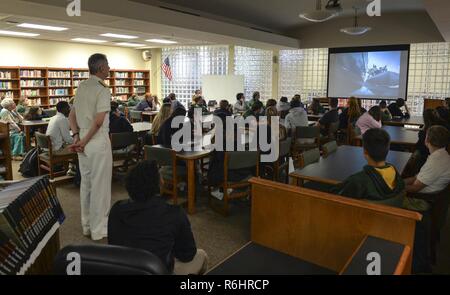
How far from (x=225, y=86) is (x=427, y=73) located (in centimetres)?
560

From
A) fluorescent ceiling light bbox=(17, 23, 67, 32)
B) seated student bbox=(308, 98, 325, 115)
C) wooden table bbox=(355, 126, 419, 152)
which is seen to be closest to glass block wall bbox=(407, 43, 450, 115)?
seated student bbox=(308, 98, 325, 115)

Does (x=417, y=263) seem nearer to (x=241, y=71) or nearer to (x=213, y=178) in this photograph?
(x=213, y=178)

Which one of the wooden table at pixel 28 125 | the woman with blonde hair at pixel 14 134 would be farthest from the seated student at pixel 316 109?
the woman with blonde hair at pixel 14 134

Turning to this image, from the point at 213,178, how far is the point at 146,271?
116 inches

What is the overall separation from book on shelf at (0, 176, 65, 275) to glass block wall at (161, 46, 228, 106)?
1082cm

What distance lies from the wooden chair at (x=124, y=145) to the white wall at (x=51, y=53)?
640 cm

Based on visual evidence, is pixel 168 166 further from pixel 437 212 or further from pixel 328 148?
pixel 437 212

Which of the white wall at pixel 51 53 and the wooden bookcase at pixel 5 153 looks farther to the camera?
the white wall at pixel 51 53

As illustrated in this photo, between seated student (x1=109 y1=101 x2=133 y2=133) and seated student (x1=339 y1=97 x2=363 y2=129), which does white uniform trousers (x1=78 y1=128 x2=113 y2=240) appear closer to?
seated student (x1=109 y1=101 x2=133 y2=133)

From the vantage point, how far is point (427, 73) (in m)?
9.51

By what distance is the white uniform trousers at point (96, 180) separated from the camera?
3.25 metres

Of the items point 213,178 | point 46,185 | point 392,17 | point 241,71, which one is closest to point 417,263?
point 213,178

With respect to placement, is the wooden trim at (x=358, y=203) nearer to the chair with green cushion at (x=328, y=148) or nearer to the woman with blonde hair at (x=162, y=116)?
the chair with green cushion at (x=328, y=148)

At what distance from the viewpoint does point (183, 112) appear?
4.70 m
